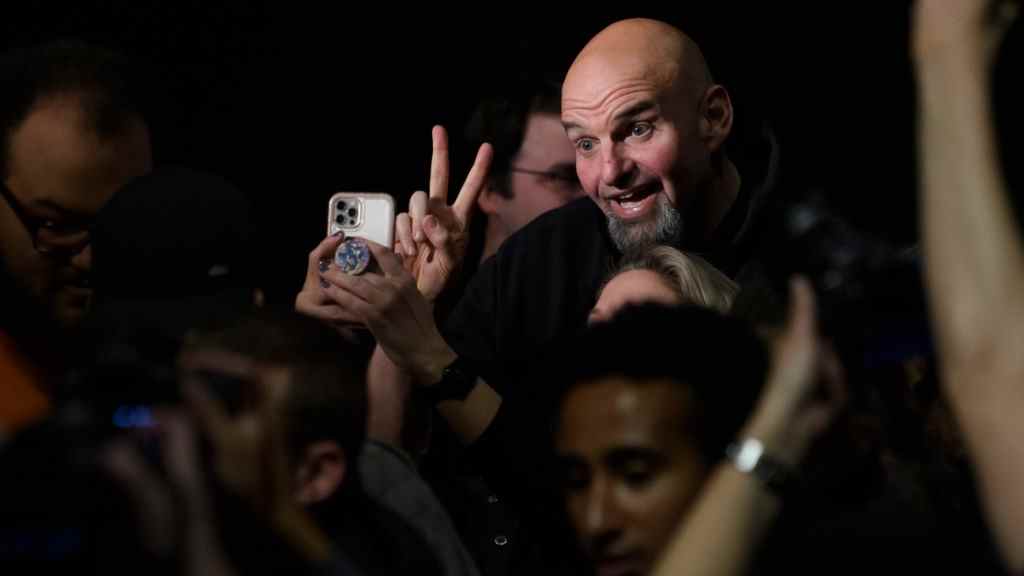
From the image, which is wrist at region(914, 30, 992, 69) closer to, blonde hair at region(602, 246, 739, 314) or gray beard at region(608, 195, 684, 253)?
blonde hair at region(602, 246, 739, 314)

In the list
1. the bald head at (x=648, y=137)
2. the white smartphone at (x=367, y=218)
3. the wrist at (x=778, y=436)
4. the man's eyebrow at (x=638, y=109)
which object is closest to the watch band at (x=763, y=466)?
the wrist at (x=778, y=436)

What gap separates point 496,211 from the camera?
388 centimetres

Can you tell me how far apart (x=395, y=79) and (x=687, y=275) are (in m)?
1.53

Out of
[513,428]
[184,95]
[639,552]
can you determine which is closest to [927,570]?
[639,552]

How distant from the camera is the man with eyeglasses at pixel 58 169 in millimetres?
2725

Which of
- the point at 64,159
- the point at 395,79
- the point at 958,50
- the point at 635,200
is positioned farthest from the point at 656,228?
the point at 958,50

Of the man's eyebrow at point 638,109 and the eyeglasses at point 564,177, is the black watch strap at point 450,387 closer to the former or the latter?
the man's eyebrow at point 638,109

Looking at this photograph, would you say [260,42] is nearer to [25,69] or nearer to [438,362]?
[25,69]

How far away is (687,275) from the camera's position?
287cm

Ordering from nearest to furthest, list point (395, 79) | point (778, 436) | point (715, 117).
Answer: point (778, 436) → point (715, 117) → point (395, 79)

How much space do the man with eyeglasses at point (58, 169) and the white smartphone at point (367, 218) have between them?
1.12 feet

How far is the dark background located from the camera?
12.8ft

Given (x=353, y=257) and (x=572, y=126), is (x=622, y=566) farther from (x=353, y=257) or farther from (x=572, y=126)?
(x=572, y=126)

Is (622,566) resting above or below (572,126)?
below
